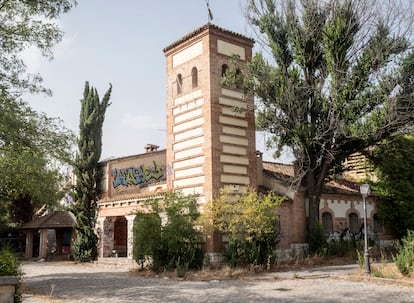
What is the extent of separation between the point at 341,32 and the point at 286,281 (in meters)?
11.6

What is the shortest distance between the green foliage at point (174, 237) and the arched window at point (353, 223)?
10.9 m

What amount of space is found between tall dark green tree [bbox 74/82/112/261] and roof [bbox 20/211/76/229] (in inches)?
137

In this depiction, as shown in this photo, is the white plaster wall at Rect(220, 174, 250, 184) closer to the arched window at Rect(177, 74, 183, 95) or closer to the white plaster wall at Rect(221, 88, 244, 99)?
the white plaster wall at Rect(221, 88, 244, 99)

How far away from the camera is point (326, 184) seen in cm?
2680

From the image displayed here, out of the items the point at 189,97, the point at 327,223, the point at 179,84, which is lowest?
the point at 327,223

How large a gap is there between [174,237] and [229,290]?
531cm

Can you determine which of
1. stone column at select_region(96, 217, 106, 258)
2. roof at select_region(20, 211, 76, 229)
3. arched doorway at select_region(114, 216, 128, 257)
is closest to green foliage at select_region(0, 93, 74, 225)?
stone column at select_region(96, 217, 106, 258)

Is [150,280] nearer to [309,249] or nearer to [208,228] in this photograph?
[208,228]

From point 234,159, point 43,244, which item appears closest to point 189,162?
point 234,159

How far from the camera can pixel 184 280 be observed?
1684 cm

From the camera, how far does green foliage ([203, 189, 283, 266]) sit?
18.4 m

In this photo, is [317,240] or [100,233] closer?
[317,240]

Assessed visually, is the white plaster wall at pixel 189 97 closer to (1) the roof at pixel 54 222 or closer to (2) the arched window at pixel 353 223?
(2) the arched window at pixel 353 223

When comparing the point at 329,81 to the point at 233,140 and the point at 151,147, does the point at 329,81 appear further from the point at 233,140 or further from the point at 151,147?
the point at 151,147
